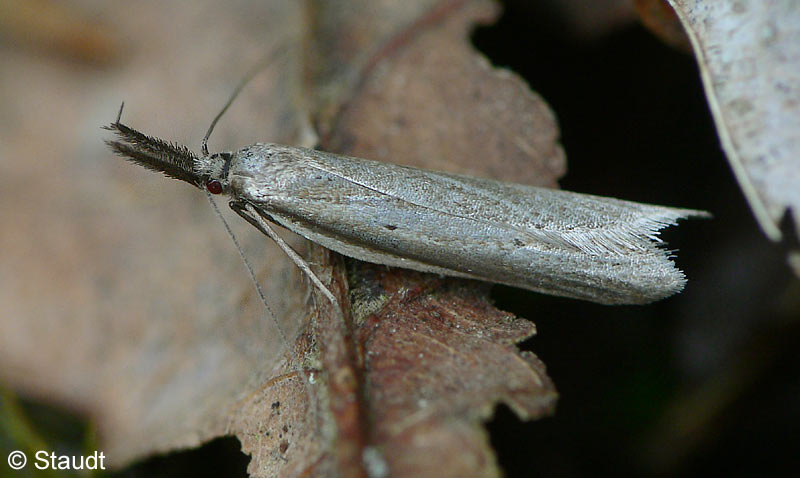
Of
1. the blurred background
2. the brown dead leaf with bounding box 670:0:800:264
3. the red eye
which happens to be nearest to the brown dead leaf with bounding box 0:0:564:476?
the blurred background

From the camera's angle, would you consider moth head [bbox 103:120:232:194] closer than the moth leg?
No

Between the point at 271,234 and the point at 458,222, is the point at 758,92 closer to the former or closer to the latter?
the point at 458,222

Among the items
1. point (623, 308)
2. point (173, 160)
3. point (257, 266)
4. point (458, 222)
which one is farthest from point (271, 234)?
point (623, 308)

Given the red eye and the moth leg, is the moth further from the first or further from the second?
the red eye

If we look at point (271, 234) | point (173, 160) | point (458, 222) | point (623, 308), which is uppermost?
point (173, 160)

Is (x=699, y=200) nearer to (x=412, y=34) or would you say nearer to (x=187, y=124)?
(x=412, y=34)

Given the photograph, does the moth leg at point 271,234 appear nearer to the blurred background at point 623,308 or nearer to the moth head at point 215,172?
the moth head at point 215,172
